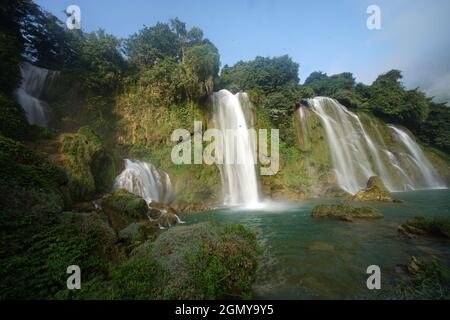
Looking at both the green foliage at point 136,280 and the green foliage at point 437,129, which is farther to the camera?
the green foliage at point 437,129

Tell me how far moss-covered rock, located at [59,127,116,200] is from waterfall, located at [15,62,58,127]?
565 centimetres

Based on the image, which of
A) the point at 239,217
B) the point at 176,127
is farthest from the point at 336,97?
the point at 239,217

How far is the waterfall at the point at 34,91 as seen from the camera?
16.6 metres

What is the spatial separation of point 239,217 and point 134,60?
22559mm

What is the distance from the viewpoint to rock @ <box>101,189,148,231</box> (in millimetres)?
10320

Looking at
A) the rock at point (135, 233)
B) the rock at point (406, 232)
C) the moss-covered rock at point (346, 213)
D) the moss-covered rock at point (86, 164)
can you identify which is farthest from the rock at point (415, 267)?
the moss-covered rock at point (86, 164)

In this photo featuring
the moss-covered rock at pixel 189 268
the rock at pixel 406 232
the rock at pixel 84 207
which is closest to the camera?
the moss-covered rock at pixel 189 268

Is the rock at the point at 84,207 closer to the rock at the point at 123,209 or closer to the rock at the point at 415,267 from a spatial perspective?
the rock at the point at 123,209

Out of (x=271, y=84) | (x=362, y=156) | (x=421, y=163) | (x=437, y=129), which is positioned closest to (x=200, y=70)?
(x=271, y=84)

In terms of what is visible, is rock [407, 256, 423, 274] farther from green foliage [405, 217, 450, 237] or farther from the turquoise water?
green foliage [405, 217, 450, 237]

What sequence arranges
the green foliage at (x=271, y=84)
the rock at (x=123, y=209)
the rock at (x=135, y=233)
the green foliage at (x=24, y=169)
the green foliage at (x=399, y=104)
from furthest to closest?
the green foliage at (x=399, y=104)
the green foliage at (x=271, y=84)
the rock at (x=123, y=209)
the rock at (x=135, y=233)
the green foliage at (x=24, y=169)

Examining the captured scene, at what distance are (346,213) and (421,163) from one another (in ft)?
89.4

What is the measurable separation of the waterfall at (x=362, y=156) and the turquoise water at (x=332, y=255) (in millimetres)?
15448

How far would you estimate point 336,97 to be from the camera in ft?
104
